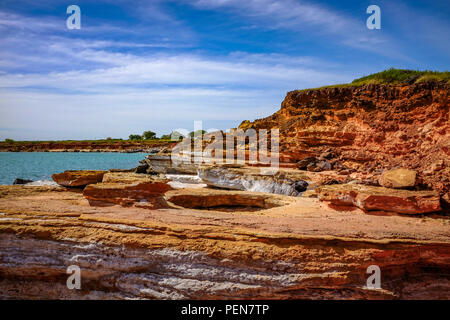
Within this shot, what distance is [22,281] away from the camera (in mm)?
5105

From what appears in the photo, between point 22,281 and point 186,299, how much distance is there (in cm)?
307

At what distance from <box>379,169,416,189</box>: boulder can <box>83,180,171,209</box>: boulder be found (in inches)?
213

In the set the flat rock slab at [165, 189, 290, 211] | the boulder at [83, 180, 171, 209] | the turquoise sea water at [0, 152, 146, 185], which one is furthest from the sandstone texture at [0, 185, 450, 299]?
the turquoise sea water at [0, 152, 146, 185]

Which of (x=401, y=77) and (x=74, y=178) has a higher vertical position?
(x=401, y=77)

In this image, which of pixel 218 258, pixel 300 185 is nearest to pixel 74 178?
pixel 218 258

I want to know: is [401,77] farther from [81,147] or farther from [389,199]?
[81,147]

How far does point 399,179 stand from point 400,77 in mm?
11201

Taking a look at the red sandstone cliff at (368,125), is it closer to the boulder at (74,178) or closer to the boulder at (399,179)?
the boulder at (399,179)

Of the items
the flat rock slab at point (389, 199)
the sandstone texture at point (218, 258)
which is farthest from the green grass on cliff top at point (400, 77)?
the sandstone texture at point (218, 258)

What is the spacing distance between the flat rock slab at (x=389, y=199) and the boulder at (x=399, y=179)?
25 cm

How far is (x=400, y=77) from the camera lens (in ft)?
49.7

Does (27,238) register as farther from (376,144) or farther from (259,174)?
(376,144)

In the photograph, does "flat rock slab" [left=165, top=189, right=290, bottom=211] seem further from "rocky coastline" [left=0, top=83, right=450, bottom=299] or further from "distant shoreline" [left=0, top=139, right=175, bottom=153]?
"distant shoreline" [left=0, top=139, right=175, bottom=153]
